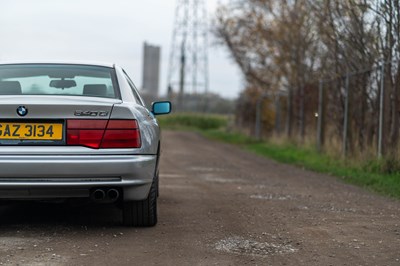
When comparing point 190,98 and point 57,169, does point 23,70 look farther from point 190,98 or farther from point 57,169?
point 190,98

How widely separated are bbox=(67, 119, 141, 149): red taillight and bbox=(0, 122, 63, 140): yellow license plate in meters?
0.10

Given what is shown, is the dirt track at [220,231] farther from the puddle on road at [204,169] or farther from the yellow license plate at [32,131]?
the puddle on road at [204,169]

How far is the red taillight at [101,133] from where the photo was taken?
17.3 feet

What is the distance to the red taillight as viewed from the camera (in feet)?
17.3

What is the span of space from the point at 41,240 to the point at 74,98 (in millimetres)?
1155

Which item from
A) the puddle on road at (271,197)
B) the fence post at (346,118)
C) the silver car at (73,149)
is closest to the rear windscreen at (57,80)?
the silver car at (73,149)

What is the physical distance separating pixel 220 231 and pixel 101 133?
1384mm

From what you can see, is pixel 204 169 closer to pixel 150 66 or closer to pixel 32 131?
pixel 32 131

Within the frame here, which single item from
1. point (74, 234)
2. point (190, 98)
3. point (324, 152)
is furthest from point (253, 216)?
point (190, 98)

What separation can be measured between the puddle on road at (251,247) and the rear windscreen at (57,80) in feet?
5.28

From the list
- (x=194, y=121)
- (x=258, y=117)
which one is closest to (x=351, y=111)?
(x=258, y=117)

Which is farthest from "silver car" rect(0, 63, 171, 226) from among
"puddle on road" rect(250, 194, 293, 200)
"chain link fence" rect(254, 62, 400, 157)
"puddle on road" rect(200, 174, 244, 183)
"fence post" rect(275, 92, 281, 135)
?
"fence post" rect(275, 92, 281, 135)

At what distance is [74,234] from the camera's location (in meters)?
5.64

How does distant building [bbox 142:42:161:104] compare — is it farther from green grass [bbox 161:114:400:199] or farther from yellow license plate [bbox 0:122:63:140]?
yellow license plate [bbox 0:122:63:140]
